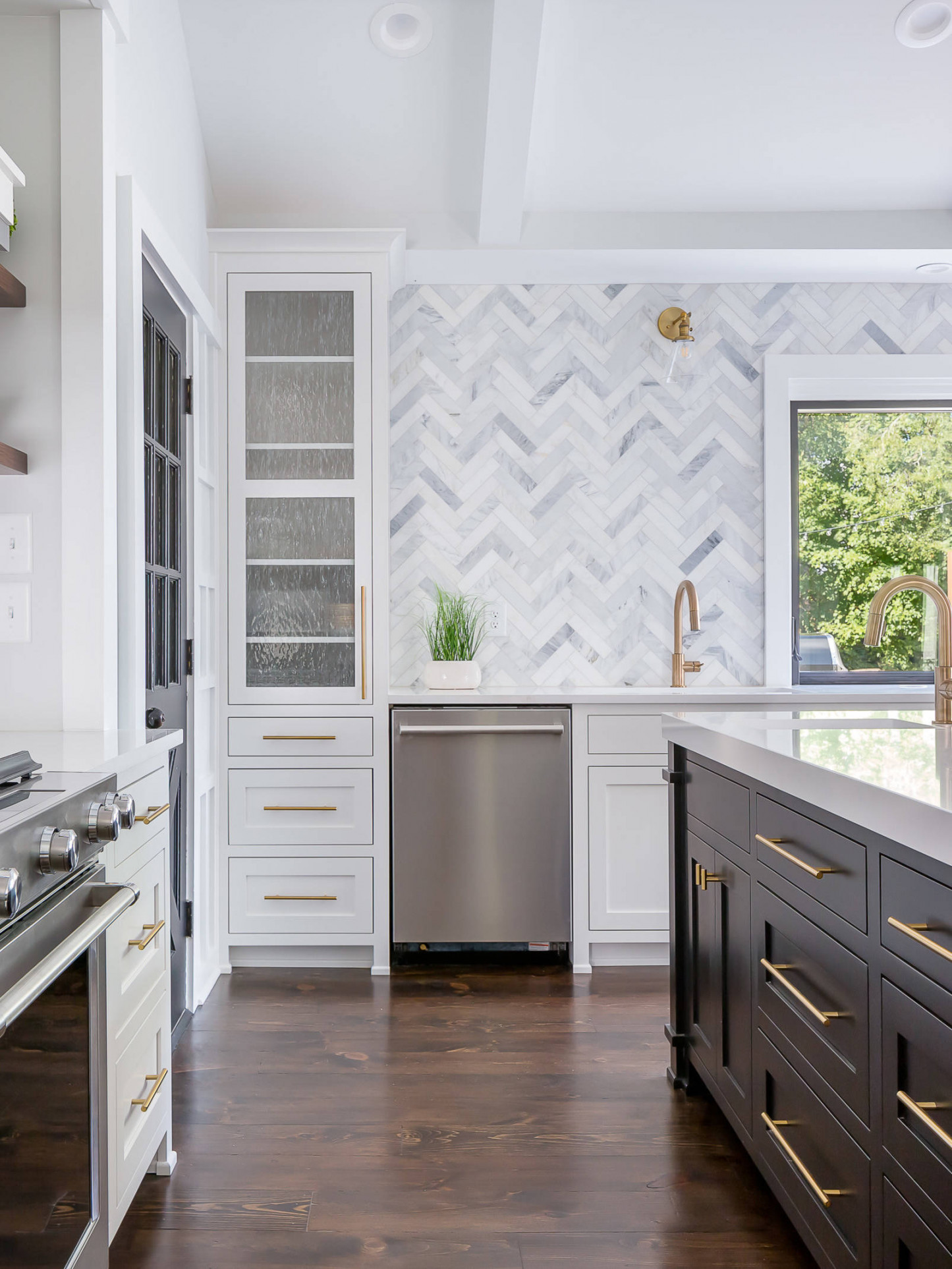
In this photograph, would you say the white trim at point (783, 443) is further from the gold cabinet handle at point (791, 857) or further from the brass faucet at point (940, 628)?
the gold cabinet handle at point (791, 857)

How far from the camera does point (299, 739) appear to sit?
118 inches

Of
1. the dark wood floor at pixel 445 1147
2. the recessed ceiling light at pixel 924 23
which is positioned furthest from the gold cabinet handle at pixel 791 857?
the recessed ceiling light at pixel 924 23

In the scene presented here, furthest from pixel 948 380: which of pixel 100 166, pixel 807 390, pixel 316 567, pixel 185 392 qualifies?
pixel 100 166

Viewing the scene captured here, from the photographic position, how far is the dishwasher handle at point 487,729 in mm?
2932

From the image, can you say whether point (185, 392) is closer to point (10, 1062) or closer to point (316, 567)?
point (316, 567)

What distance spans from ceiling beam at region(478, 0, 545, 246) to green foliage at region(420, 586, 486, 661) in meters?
1.28

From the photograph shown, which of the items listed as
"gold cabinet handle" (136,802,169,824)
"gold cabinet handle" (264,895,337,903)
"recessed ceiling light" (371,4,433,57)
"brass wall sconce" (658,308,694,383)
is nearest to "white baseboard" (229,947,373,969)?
"gold cabinet handle" (264,895,337,903)

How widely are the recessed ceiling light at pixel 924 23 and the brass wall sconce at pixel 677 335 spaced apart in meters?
1.04

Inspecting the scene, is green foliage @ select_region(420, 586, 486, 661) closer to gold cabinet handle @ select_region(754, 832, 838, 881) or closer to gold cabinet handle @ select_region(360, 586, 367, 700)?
gold cabinet handle @ select_region(360, 586, 367, 700)

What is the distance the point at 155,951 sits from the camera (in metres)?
1.72

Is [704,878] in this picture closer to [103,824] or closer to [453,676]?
[103,824]

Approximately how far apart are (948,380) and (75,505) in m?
3.25

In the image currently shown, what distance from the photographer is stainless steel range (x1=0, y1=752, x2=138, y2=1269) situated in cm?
100

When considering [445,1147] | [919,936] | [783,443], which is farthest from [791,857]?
→ [783,443]
